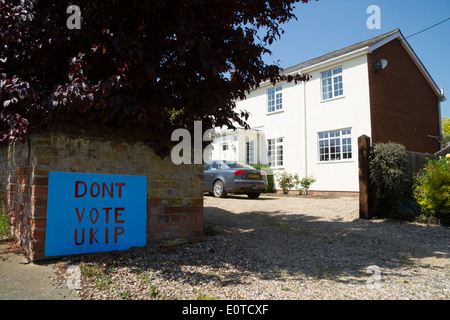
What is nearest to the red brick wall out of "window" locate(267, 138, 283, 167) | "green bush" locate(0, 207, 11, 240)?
"window" locate(267, 138, 283, 167)

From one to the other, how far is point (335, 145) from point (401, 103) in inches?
170

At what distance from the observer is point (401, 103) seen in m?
16.1

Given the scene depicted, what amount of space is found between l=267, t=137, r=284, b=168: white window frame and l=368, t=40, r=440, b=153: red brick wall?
16.6 ft

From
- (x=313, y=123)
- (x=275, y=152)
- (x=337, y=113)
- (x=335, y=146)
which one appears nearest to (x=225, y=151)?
(x=275, y=152)

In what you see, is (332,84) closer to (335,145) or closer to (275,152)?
(335,145)

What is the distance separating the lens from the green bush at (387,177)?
7.30 m

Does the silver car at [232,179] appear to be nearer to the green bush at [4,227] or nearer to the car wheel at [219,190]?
the car wheel at [219,190]

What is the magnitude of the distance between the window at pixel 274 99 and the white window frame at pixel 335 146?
3273 mm

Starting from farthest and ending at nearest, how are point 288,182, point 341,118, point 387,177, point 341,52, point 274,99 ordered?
point 274,99 < point 288,182 < point 341,52 < point 341,118 < point 387,177

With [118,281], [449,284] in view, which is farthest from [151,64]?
[449,284]

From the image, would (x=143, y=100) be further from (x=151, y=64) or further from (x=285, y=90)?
(x=285, y=90)

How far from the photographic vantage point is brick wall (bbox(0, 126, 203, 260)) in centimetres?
385

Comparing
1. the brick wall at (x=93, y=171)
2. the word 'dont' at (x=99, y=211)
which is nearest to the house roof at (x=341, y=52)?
the brick wall at (x=93, y=171)
